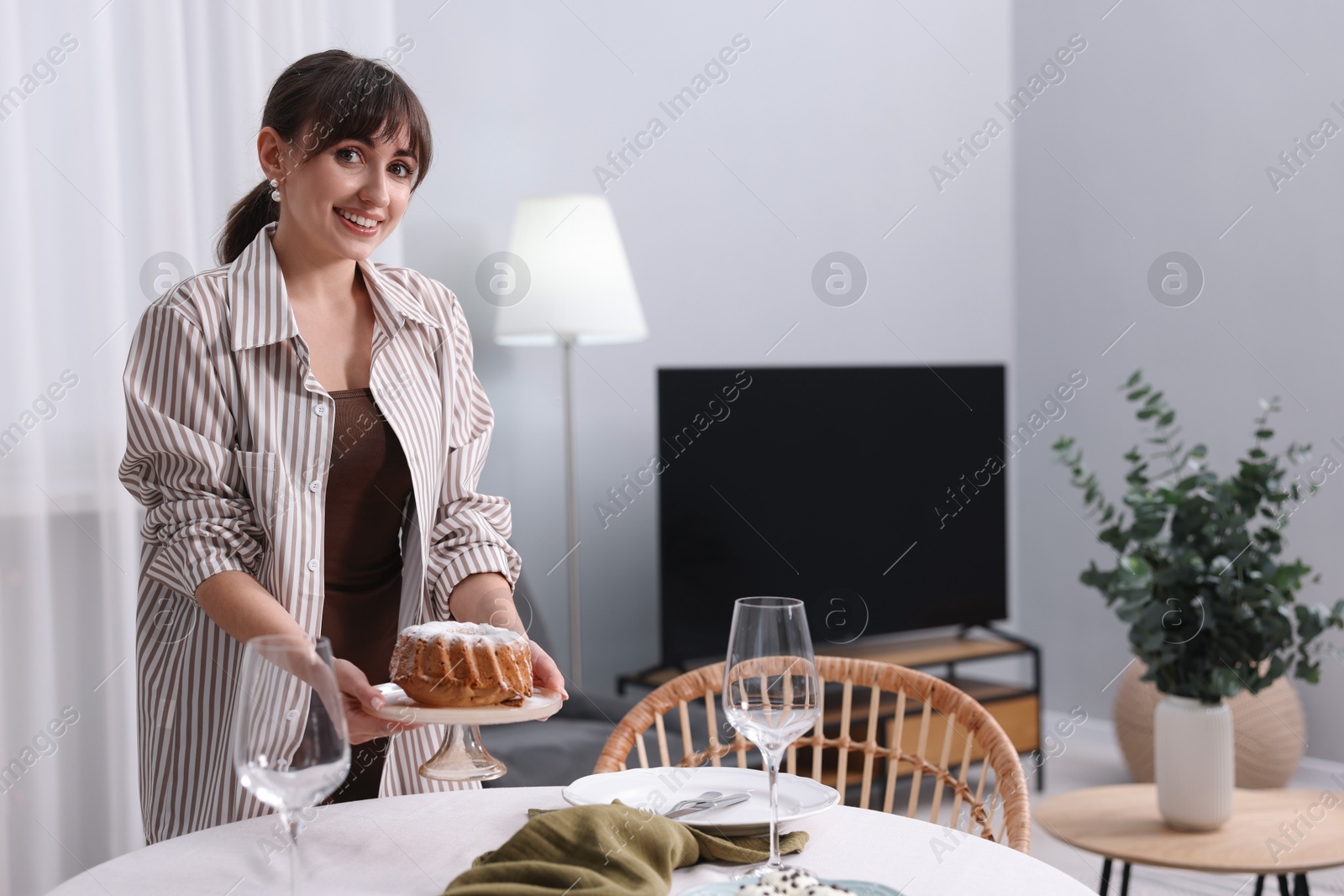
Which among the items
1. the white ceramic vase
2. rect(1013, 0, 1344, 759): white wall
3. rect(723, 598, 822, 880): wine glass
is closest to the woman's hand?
rect(723, 598, 822, 880): wine glass

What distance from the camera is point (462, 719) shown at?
1160 mm

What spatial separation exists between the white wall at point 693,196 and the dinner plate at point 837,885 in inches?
99.2

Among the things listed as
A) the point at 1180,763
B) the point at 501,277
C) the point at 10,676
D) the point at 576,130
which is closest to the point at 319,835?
the point at 10,676

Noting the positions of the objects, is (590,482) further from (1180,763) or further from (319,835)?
(319,835)

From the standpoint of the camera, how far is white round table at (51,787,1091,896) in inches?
41.4

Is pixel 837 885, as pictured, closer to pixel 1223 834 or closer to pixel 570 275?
pixel 1223 834

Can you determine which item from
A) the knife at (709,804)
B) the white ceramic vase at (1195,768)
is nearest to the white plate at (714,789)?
the knife at (709,804)

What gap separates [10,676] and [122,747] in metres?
0.25

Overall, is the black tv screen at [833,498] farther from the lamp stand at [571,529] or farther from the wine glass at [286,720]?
the wine glass at [286,720]

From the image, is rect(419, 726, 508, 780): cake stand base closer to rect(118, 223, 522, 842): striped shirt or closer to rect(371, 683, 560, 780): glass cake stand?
rect(371, 683, 560, 780): glass cake stand

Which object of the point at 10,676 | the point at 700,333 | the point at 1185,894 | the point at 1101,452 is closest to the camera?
the point at 10,676

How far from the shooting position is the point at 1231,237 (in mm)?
4074

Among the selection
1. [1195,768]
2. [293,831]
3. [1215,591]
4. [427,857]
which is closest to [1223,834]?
[1195,768]

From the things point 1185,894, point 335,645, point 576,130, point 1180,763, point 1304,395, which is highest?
point 576,130
